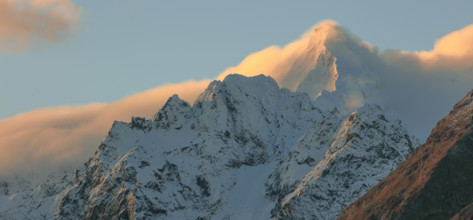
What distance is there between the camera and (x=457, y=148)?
17638cm

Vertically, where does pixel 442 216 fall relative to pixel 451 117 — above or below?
below

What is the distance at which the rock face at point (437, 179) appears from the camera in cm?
17075

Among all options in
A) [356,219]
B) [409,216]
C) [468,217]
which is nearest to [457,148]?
[409,216]

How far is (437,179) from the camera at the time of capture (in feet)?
567

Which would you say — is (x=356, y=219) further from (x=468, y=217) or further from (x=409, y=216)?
(x=468, y=217)

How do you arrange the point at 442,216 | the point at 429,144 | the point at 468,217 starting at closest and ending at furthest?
the point at 468,217 < the point at 442,216 < the point at 429,144

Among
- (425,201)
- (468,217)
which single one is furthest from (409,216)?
(468,217)

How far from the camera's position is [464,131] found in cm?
17925

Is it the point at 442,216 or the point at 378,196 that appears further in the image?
the point at 378,196

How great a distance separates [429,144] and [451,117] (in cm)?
667

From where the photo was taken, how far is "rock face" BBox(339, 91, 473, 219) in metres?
171

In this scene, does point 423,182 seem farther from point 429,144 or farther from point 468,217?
point 468,217

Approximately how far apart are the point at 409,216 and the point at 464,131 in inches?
775

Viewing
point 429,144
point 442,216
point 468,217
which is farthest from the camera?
point 429,144
